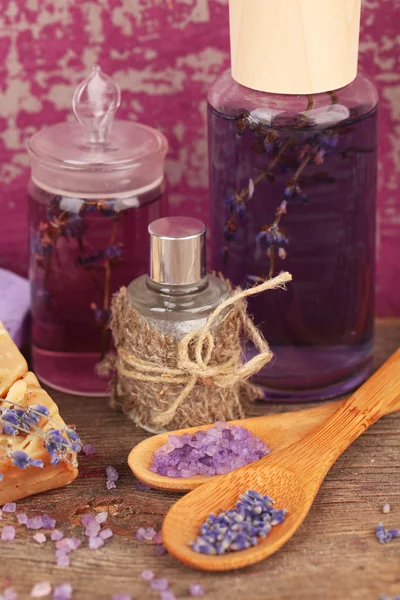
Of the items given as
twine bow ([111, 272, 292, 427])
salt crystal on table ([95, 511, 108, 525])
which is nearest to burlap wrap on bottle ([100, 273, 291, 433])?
twine bow ([111, 272, 292, 427])

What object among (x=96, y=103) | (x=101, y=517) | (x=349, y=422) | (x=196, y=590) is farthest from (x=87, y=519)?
(x=96, y=103)

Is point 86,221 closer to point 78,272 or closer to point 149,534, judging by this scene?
point 78,272

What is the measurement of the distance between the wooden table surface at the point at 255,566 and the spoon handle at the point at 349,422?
0.9 inches

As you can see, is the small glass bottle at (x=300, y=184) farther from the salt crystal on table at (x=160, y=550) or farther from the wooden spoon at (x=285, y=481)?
the salt crystal on table at (x=160, y=550)

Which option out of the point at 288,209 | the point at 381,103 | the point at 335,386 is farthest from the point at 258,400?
the point at 381,103

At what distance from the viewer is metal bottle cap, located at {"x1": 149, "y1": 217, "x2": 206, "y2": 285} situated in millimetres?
684

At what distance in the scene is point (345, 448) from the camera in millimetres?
708

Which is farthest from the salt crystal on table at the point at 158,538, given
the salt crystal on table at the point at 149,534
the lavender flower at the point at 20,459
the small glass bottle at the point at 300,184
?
the small glass bottle at the point at 300,184

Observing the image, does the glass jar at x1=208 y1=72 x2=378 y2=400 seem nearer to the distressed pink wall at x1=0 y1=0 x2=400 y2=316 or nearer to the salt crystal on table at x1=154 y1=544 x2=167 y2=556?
the distressed pink wall at x1=0 y1=0 x2=400 y2=316

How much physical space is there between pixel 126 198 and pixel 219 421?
202 millimetres

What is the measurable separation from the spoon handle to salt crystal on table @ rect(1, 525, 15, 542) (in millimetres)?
201

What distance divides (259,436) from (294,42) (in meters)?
0.31

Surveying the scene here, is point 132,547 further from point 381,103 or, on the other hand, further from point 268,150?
point 381,103

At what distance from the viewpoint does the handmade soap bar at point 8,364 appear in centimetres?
69
